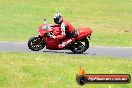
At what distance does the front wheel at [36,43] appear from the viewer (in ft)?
73.9

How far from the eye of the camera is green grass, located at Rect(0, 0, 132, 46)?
30891 millimetres

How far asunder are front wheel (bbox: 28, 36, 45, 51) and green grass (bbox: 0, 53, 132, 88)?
3.01 meters

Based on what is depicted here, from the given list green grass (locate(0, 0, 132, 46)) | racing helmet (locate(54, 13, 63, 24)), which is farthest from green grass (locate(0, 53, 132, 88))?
green grass (locate(0, 0, 132, 46))

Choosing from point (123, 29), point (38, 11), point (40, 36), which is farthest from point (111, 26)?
point (40, 36)

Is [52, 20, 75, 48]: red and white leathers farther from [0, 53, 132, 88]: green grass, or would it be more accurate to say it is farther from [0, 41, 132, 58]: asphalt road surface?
[0, 53, 132, 88]: green grass

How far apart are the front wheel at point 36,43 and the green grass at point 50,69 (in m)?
3.01

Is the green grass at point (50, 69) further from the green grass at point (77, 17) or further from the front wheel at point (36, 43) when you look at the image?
the green grass at point (77, 17)

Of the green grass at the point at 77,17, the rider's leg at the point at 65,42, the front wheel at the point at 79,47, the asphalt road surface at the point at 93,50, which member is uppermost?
the rider's leg at the point at 65,42

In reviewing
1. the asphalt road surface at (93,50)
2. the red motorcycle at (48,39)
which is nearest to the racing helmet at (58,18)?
the red motorcycle at (48,39)

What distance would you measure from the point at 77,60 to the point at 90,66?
4.97 feet

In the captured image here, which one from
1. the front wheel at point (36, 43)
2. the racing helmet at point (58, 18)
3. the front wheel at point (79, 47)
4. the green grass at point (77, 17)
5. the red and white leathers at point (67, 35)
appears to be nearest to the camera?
the racing helmet at point (58, 18)

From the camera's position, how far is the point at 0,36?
95.5ft

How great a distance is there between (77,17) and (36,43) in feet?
74.5

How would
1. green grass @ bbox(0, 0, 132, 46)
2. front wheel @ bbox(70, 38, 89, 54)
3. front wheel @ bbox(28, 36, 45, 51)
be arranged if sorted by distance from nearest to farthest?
front wheel @ bbox(28, 36, 45, 51), front wheel @ bbox(70, 38, 89, 54), green grass @ bbox(0, 0, 132, 46)
